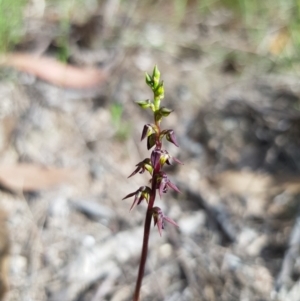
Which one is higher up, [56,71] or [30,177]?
[56,71]

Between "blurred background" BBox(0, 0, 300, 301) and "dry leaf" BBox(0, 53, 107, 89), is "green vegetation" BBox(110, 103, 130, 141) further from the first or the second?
"dry leaf" BBox(0, 53, 107, 89)

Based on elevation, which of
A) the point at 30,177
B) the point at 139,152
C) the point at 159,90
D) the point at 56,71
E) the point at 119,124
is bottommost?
the point at 159,90

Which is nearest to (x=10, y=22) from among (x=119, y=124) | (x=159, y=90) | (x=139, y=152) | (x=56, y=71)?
(x=56, y=71)

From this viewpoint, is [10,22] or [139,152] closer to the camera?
[139,152]

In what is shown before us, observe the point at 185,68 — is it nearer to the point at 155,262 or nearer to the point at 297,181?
the point at 297,181

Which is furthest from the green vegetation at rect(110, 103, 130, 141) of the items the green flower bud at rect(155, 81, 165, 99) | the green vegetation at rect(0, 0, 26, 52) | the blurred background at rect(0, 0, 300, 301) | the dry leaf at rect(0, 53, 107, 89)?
the green flower bud at rect(155, 81, 165, 99)

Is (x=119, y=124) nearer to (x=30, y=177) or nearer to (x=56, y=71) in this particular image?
(x=56, y=71)

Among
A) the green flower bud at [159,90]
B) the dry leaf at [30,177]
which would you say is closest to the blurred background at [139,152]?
the dry leaf at [30,177]
